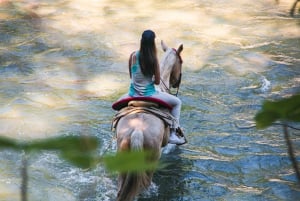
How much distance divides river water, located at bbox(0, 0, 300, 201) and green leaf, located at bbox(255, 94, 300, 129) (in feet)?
10.1

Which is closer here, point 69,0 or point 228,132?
point 228,132

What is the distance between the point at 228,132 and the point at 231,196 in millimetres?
1889

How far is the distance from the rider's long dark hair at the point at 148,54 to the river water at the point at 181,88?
0.71 metres

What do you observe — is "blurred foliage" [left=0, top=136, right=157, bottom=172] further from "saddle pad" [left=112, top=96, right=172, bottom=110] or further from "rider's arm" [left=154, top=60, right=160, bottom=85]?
"rider's arm" [left=154, top=60, right=160, bottom=85]

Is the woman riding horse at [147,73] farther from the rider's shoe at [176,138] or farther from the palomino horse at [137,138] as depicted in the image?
the palomino horse at [137,138]

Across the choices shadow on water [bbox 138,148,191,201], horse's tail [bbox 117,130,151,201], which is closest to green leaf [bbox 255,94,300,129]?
horse's tail [bbox 117,130,151,201]

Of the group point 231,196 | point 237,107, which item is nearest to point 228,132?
point 237,107

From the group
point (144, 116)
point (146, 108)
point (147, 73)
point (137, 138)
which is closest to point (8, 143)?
point (137, 138)

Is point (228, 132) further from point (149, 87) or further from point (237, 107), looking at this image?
point (149, 87)

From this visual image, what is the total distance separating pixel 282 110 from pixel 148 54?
4.81 meters

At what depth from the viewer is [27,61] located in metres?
11.0

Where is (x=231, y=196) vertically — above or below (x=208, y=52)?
above

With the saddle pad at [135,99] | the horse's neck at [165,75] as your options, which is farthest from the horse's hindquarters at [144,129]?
the horse's neck at [165,75]

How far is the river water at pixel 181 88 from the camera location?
6664 millimetres
